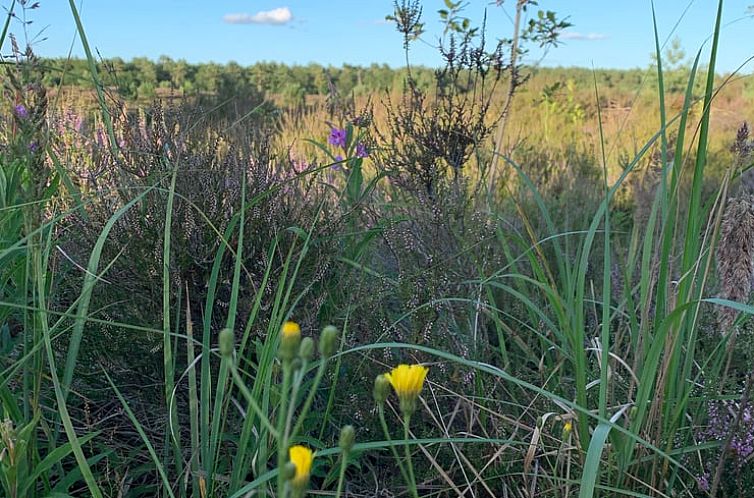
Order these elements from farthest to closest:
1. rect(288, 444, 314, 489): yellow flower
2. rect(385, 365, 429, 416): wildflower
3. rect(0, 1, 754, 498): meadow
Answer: rect(0, 1, 754, 498): meadow → rect(385, 365, 429, 416): wildflower → rect(288, 444, 314, 489): yellow flower

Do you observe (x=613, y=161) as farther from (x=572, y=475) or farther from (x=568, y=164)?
(x=572, y=475)

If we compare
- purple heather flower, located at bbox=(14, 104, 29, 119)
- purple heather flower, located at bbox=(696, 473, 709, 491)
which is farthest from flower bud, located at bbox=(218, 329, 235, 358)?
purple heather flower, located at bbox=(696, 473, 709, 491)

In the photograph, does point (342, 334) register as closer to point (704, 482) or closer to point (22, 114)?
point (704, 482)

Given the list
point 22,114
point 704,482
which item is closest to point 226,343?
point 704,482

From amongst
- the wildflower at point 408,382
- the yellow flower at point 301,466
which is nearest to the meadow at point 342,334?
the wildflower at point 408,382

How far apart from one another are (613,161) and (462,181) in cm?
420

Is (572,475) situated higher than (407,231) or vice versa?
(407,231)

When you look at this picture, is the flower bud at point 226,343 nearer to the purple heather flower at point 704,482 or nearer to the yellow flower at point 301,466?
the yellow flower at point 301,466

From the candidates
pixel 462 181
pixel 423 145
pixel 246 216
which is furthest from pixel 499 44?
pixel 246 216

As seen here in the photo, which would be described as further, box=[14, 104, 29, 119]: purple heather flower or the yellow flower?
box=[14, 104, 29, 119]: purple heather flower

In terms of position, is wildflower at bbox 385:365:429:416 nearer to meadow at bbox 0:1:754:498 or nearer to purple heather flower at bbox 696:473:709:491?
meadow at bbox 0:1:754:498

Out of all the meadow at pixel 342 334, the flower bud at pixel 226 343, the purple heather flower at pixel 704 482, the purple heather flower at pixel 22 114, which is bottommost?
the purple heather flower at pixel 704 482

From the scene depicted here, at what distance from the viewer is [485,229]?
1608 millimetres

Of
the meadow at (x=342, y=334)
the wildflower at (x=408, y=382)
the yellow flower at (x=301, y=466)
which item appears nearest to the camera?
the yellow flower at (x=301, y=466)
